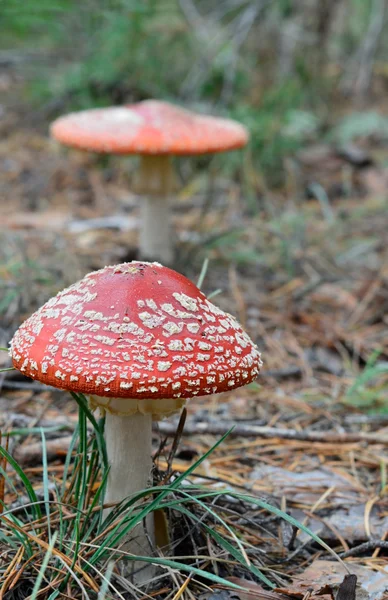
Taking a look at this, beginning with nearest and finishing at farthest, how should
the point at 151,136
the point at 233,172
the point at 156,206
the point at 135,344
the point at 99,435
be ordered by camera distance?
the point at 135,344 → the point at 99,435 → the point at 151,136 → the point at 156,206 → the point at 233,172

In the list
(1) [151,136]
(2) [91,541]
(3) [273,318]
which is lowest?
(3) [273,318]

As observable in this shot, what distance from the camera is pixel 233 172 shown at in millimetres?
6945

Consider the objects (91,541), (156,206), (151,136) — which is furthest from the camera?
(156,206)

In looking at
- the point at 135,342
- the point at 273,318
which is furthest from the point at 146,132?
the point at 135,342

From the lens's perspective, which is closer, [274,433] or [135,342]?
[135,342]

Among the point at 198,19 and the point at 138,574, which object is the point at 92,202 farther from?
the point at 138,574

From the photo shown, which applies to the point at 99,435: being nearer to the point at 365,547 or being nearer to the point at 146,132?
the point at 365,547

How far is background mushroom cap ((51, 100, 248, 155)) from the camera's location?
459cm

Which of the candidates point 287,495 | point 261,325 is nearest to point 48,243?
point 261,325

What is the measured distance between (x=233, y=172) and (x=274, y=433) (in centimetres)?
432

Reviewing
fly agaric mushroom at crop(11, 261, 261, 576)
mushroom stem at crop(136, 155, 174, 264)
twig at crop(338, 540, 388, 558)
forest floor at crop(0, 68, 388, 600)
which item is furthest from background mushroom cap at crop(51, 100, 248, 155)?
twig at crop(338, 540, 388, 558)

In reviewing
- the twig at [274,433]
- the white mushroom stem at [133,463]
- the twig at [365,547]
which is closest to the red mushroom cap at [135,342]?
the white mushroom stem at [133,463]

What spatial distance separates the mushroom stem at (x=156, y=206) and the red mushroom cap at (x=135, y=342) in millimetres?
3289

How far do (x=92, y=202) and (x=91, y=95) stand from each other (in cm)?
136
